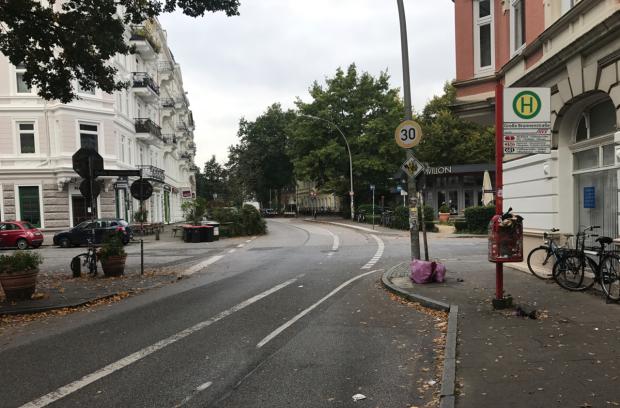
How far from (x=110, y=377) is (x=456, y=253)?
14.7 meters

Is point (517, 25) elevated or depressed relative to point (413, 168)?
elevated

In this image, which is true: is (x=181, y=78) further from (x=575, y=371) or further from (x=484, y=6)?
(x=575, y=371)

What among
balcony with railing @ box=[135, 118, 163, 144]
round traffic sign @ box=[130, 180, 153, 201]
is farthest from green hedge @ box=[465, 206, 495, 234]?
balcony with railing @ box=[135, 118, 163, 144]

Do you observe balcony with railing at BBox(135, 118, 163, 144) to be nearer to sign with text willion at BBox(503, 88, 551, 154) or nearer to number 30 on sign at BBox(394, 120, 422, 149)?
number 30 on sign at BBox(394, 120, 422, 149)

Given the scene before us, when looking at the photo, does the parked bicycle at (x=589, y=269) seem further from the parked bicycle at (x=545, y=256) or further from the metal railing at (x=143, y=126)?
the metal railing at (x=143, y=126)

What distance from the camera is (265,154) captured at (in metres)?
72.1

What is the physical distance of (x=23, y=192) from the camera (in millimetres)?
31547

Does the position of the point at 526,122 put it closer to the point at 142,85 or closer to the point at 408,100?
the point at 408,100

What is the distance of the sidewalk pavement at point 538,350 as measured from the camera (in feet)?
13.8

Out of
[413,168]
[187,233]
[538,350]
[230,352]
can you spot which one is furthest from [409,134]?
[187,233]

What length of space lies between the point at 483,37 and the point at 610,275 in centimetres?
847

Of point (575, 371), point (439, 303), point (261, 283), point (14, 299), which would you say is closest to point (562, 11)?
point (439, 303)

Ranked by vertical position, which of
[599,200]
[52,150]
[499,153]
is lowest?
[599,200]

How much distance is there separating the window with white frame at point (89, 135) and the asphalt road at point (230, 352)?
82.2 feet
